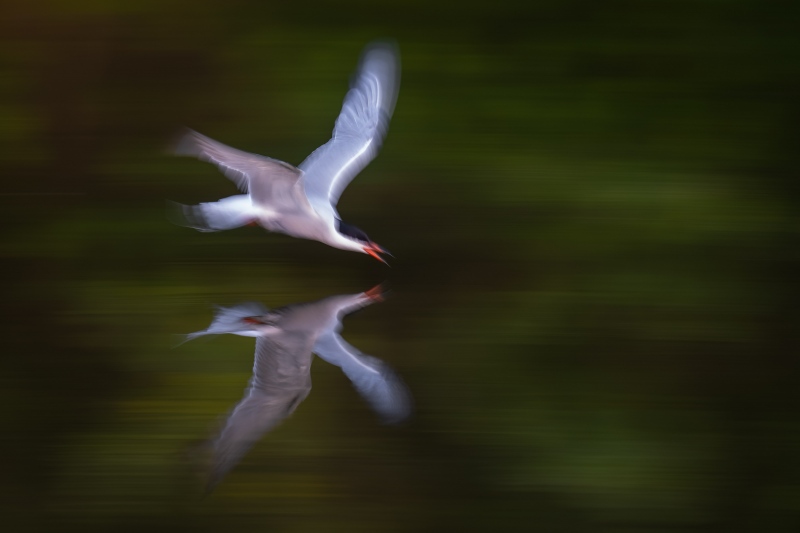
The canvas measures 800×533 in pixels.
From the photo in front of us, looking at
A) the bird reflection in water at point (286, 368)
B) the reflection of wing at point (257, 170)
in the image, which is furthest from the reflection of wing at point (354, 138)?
the bird reflection in water at point (286, 368)

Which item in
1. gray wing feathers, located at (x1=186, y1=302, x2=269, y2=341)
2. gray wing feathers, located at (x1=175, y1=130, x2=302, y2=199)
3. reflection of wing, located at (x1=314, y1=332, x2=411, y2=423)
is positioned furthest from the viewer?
gray wing feathers, located at (x1=186, y1=302, x2=269, y2=341)

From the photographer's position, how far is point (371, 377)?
70.6 inches

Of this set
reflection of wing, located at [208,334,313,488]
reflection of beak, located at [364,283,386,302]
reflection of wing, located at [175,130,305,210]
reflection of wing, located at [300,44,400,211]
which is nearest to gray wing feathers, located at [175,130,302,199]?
reflection of wing, located at [175,130,305,210]

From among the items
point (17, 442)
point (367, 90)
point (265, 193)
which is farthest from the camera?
point (17, 442)

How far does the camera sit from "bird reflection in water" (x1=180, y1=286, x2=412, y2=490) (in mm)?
1717

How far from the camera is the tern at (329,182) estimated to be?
5.49ft

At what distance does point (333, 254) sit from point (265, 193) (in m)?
0.47

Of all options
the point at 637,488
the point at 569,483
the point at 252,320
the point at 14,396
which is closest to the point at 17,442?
the point at 14,396

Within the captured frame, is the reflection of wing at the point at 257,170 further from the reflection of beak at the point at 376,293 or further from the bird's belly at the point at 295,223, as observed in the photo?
the reflection of beak at the point at 376,293

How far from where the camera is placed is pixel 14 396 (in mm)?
1995

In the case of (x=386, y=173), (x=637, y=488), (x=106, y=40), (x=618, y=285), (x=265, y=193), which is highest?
(x=106, y=40)

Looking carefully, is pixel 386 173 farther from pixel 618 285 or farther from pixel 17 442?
pixel 17 442

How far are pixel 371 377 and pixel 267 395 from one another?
0.69 ft

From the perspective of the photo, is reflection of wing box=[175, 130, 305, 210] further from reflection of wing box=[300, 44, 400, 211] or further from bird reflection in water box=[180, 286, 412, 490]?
bird reflection in water box=[180, 286, 412, 490]
